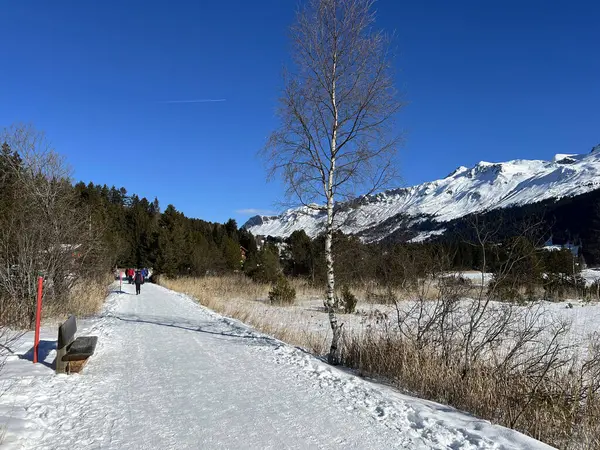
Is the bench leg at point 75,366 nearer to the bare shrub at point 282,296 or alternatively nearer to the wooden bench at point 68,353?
the wooden bench at point 68,353

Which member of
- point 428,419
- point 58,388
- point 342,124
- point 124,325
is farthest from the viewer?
point 124,325

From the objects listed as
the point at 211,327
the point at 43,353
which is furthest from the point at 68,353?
the point at 211,327

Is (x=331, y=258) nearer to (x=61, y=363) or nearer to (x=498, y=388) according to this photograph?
(x=498, y=388)

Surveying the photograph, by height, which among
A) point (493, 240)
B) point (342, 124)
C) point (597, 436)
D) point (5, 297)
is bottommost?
point (597, 436)

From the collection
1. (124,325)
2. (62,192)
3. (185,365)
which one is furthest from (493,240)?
(62,192)

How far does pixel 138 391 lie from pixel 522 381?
5.34m

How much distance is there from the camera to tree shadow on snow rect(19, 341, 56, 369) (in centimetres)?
706

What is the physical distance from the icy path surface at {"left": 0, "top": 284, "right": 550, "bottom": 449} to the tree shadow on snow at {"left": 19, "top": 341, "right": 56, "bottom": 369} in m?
0.04

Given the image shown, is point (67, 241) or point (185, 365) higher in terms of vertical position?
point (67, 241)

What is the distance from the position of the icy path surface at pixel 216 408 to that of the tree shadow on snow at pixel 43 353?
0.04 meters

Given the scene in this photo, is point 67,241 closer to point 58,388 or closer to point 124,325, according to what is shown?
point 124,325

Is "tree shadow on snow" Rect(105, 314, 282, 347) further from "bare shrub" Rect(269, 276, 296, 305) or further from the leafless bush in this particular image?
"bare shrub" Rect(269, 276, 296, 305)

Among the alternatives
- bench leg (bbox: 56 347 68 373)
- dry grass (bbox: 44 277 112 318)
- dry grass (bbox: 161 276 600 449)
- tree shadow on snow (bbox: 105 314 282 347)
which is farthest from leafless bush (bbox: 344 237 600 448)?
dry grass (bbox: 44 277 112 318)

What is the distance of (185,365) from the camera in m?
7.32
